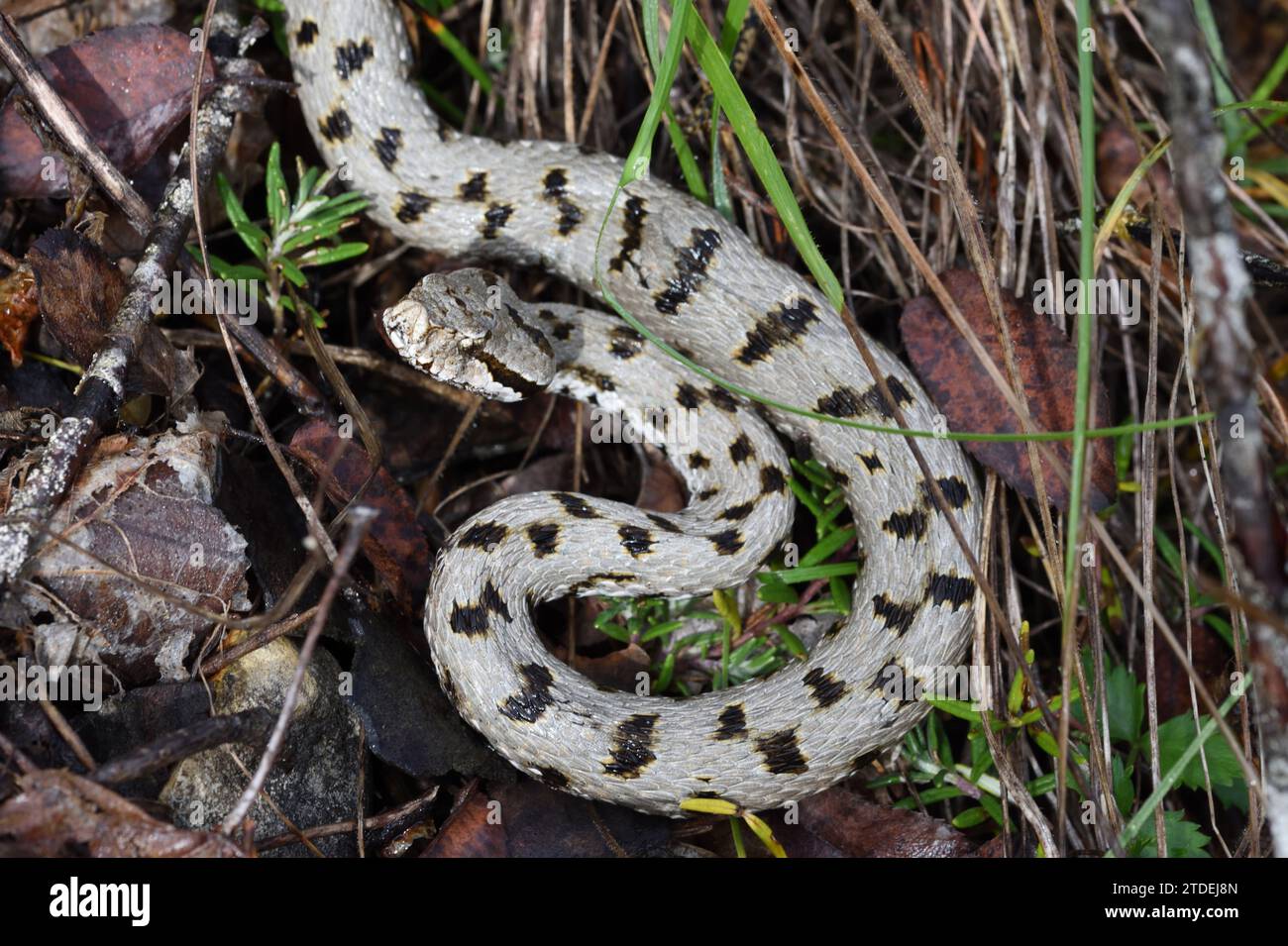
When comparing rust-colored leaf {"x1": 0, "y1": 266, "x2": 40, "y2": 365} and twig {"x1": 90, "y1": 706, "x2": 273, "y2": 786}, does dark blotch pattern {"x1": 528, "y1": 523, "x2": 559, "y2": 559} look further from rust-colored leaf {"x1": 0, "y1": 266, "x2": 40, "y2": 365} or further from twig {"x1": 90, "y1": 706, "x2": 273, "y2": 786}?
rust-colored leaf {"x1": 0, "y1": 266, "x2": 40, "y2": 365}

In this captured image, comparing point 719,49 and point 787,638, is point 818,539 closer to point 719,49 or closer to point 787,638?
point 787,638

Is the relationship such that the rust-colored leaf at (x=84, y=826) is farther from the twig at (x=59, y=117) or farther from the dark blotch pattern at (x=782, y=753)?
the twig at (x=59, y=117)

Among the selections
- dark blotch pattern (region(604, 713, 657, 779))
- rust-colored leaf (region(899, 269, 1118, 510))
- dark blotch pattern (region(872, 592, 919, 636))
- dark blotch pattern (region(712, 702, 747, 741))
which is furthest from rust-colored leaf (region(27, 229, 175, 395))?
rust-colored leaf (region(899, 269, 1118, 510))

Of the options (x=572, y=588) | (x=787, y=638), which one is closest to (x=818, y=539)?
(x=787, y=638)

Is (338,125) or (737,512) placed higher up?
(338,125)

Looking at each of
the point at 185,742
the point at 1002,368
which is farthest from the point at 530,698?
the point at 1002,368

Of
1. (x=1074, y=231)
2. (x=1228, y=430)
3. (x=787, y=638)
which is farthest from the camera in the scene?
(x=1074, y=231)

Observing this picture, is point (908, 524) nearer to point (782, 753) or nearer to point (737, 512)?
point (737, 512)
